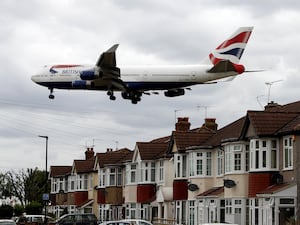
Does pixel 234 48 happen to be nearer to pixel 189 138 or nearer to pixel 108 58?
pixel 108 58

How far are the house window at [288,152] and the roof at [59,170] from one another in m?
62.7

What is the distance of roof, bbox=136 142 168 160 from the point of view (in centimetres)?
7725

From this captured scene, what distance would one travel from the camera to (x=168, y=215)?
71.2 meters

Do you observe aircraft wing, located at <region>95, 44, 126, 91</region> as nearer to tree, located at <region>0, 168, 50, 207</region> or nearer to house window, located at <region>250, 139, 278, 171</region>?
house window, located at <region>250, 139, 278, 171</region>

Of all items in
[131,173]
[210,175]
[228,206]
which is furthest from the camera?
[131,173]

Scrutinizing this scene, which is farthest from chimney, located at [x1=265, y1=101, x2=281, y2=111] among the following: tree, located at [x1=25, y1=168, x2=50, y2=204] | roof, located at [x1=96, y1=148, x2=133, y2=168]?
tree, located at [x1=25, y1=168, x2=50, y2=204]

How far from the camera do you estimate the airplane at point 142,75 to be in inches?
2115

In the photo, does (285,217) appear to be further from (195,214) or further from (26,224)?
(26,224)

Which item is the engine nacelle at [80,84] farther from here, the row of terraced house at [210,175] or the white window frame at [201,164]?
the white window frame at [201,164]

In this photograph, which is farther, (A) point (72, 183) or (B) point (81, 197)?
(A) point (72, 183)

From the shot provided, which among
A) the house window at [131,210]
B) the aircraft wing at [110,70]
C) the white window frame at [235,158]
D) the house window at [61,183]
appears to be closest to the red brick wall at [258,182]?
the white window frame at [235,158]

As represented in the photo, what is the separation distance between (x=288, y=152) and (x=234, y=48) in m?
11.1

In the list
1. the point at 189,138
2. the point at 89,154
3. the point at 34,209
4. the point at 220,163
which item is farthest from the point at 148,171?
the point at 34,209

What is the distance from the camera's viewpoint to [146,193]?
A: 77.7m
